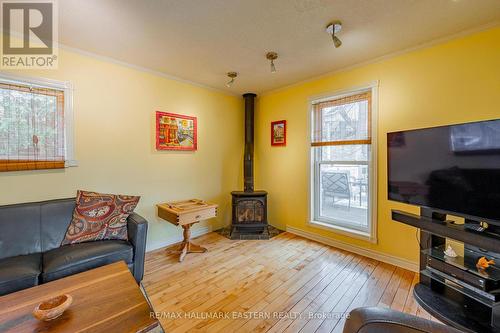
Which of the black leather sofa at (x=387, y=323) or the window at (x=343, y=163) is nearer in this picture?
the black leather sofa at (x=387, y=323)

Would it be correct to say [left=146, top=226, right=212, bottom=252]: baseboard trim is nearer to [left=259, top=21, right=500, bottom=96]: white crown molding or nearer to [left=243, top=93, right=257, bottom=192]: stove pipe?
[left=243, top=93, right=257, bottom=192]: stove pipe

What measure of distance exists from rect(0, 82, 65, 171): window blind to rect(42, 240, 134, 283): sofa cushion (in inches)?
37.1

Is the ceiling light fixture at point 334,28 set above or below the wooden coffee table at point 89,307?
above

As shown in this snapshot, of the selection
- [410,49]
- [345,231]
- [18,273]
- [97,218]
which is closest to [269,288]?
[345,231]

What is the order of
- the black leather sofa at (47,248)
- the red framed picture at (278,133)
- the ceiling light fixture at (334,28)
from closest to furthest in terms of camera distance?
1. the black leather sofa at (47,248)
2. the ceiling light fixture at (334,28)
3. the red framed picture at (278,133)

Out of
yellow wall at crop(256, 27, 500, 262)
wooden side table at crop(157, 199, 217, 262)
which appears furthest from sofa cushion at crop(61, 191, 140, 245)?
yellow wall at crop(256, 27, 500, 262)

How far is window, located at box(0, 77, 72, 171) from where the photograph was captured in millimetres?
2043

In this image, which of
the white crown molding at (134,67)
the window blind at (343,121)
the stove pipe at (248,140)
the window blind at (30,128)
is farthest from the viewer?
the stove pipe at (248,140)

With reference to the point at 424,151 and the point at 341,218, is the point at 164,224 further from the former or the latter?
the point at 424,151

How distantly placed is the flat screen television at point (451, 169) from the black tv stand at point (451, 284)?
0.15m

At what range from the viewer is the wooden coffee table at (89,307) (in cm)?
103

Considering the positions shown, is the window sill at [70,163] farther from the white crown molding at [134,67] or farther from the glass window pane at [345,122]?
the glass window pane at [345,122]

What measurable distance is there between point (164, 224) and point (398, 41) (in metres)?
3.61

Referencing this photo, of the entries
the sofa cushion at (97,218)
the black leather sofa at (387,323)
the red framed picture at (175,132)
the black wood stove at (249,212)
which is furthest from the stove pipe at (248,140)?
the black leather sofa at (387,323)
